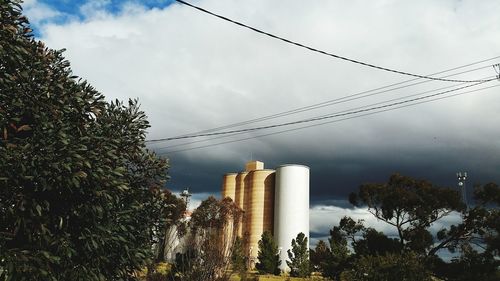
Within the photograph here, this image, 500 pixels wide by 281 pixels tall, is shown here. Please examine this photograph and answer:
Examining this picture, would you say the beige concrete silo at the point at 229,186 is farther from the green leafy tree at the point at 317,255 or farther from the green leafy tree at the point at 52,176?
the green leafy tree at the point at 52,176

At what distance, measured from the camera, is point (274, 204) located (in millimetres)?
A: 82312

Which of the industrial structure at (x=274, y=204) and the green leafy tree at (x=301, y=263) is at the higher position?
the industrial structure at (x=274, y=204)

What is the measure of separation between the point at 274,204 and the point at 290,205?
18.3ft

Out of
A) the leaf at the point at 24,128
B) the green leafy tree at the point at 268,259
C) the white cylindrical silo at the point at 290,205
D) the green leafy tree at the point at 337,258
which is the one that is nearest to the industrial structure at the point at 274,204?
the white cylindrical silo at the point at 290,205

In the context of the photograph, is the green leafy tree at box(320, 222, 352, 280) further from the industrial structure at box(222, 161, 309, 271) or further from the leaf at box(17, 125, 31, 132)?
the leaf at box(17, 125, 31, 132)

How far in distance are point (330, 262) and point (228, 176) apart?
4992cm

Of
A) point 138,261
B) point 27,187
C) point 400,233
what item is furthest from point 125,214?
point 400,233

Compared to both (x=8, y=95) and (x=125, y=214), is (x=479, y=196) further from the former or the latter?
(x=8, y=95)

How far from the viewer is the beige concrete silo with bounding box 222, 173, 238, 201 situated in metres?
90.9

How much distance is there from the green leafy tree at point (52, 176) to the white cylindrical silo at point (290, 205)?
65970 millimetres

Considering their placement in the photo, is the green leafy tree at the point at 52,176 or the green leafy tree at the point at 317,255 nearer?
the green leafy tree at the point at 52,176

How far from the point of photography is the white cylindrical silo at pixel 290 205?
76.1m

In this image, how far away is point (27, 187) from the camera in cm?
891

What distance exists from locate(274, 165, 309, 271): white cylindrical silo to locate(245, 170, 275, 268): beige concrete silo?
3.22 meters
